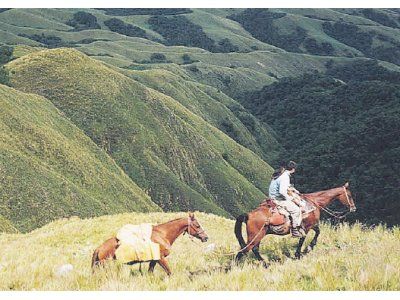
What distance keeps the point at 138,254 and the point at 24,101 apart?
45215 millimetres

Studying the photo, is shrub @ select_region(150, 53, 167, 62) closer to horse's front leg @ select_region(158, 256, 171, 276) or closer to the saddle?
the saddle

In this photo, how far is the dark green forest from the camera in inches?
1719

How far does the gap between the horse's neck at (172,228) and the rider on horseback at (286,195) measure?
2.79 meters

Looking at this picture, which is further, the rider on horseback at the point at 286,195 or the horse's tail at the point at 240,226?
the rider on horseback at the point at 286,195

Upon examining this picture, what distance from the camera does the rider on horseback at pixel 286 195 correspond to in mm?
14453

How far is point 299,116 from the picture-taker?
120438mm

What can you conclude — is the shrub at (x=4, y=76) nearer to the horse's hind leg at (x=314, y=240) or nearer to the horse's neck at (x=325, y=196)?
the horse's neck at (x=325, y=196)

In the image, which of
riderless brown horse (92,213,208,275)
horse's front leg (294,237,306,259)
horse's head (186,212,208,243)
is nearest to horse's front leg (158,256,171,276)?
riderless brown horse (92,213,208,275)

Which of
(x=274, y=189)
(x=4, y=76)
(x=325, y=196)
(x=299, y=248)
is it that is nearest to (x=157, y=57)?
(x=4, y=76)

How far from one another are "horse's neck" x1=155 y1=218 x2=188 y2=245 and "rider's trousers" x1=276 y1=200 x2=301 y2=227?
112 inches

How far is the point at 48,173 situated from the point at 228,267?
28.7 meters

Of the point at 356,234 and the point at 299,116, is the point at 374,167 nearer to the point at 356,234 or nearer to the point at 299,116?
the point at 356,234

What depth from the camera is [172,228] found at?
1377cm

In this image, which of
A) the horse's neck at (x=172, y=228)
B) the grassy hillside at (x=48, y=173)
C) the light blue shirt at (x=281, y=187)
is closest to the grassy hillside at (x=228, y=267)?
the horse's neck at (x=172, y=228)
